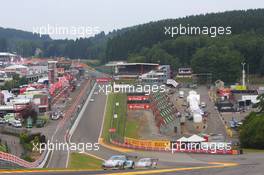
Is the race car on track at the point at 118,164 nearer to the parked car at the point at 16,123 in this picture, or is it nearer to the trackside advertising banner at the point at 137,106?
the parked car at the point at 16,123

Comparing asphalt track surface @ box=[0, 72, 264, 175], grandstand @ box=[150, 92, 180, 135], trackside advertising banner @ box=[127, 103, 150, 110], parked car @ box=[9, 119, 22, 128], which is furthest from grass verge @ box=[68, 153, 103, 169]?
trackside advertising banner @ box=[127, 103, 150, 110]

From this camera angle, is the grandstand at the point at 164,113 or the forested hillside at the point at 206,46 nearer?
the grandstand at the point at 164,113

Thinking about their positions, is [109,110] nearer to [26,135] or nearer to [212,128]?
[212,128]

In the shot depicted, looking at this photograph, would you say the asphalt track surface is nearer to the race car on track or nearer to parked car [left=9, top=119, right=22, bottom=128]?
the race car on track

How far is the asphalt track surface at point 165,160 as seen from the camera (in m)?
14.5

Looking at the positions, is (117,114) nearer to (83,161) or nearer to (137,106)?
(137,106)

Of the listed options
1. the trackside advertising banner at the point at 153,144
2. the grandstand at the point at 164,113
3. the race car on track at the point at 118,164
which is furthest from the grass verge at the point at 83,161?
the grandstand at the point at 164,113

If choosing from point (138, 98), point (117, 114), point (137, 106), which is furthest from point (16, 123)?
point (138, 98)

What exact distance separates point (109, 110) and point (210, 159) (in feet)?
71.0

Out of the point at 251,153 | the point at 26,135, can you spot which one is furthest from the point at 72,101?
the point at 251,153

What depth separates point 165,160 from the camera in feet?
84.3

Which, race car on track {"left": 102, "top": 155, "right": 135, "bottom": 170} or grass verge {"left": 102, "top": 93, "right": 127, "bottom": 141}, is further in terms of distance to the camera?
grass verge {"left": 102, "top": 93, "right": 127, "bottom": 141}

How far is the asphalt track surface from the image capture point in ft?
47.4

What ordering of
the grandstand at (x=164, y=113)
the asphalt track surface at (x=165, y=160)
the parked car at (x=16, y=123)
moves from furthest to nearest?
the parked car at (x=16, y=123) < the grandstand at (x=164, y=113) < the asphalt track surface at (x=165, y=160)
